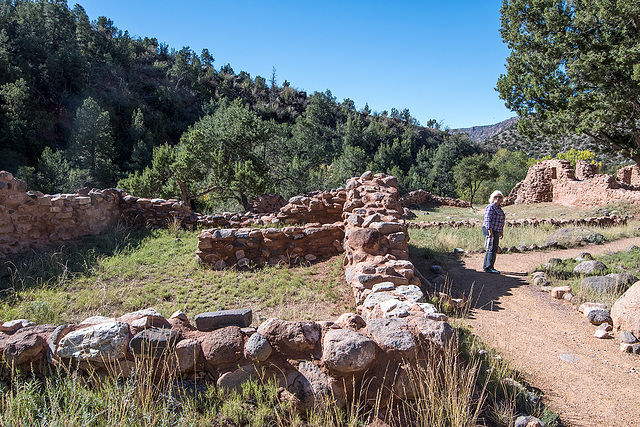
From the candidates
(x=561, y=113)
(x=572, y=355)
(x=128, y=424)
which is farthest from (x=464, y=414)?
(x=561, y=113)

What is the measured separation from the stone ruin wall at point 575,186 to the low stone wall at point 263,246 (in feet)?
50.4

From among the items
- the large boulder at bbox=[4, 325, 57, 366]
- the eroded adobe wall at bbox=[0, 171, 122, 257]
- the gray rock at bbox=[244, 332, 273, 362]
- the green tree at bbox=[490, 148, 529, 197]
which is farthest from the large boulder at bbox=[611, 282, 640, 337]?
the green tree at bbox=[490, 148, 529, 197]

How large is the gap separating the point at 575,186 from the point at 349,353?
72.0 ft

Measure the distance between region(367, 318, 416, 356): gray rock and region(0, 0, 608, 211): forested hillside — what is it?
1582 centimetres

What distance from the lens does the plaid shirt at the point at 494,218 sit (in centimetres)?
787

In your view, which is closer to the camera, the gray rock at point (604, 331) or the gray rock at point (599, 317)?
the gray rock at point (604, 331)

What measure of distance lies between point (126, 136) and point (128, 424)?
47.1 m

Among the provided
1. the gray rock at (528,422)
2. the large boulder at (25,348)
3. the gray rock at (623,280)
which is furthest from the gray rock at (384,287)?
the gray rock at (623,280)

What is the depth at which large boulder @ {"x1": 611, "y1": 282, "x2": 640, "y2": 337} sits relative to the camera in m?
4.68

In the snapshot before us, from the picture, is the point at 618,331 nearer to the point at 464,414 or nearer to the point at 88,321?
the point at 464,414

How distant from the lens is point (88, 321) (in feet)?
11.1

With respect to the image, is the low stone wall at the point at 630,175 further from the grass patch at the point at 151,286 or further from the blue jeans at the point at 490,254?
the grass patch at the point at 151,286

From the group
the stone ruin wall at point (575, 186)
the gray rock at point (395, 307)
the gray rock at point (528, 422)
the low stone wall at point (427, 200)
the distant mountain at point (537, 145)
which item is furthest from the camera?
the distant mountain at point (537, 145)

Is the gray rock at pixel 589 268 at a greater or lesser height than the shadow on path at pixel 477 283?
greater
